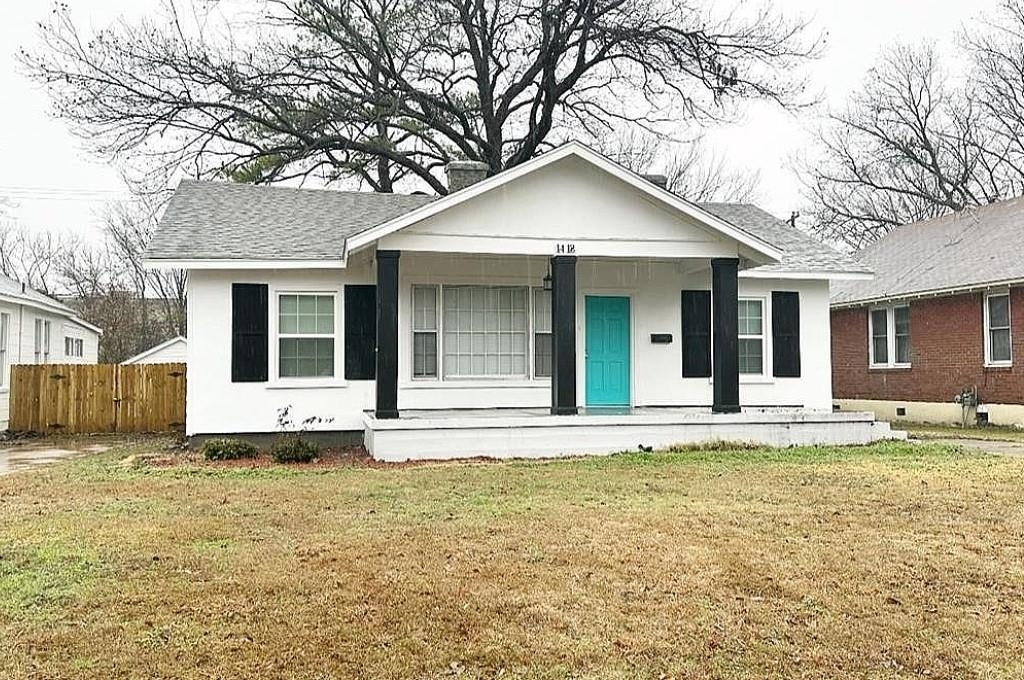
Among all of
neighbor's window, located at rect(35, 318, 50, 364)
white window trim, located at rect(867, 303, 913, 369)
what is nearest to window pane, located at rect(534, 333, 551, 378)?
white window trim, located at rect(867, 303, 913, 369)

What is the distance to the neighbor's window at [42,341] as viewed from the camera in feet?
67.7

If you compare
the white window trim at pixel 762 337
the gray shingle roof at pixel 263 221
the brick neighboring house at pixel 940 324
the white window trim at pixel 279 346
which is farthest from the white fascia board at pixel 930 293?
the white window trim at pixel 279 346

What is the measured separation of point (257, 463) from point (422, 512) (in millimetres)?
4637

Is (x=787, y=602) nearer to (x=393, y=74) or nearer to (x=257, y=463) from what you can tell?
(x=257, y=463)

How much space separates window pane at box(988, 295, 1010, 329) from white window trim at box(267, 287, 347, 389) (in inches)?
523

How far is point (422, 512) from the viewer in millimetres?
7672

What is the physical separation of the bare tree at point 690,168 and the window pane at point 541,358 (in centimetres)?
2130

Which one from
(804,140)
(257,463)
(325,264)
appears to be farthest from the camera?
(804,140)

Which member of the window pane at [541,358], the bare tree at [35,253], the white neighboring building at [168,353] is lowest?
the window pane at [541,358]

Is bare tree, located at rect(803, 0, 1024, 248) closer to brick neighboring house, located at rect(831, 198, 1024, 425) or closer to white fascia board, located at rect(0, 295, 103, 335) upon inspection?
brick neighboring house, located at rect(831, 198, 1024, 425)

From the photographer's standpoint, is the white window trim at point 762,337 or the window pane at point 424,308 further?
the white window trim at point 762,337

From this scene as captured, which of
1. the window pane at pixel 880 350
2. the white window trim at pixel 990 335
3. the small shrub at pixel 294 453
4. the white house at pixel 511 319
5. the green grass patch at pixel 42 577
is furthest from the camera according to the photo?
the window pane at pixel 880 350

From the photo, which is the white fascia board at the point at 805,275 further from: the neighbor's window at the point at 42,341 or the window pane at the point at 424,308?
the neighbor's window at the point at 42,341

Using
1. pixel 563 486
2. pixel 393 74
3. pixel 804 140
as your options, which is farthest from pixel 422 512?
pixel 804 140
